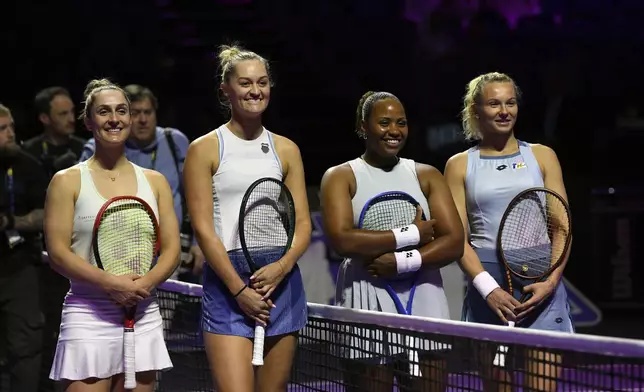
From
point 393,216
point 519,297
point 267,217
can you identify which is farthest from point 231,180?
point 519,297

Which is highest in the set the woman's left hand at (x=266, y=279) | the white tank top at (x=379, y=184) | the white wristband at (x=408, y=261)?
the white tank top at (x=379, y=184)

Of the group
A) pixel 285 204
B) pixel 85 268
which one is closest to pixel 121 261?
pixel 85 268

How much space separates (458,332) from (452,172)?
107cm

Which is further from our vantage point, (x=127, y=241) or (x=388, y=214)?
(x=388, y=214)

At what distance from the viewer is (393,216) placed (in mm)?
3945

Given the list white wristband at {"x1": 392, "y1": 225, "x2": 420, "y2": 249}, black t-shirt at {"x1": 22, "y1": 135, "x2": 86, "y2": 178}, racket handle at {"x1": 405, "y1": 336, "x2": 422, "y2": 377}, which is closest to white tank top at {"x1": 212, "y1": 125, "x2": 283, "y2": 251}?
white wristband at {"x1": 392, "y1": 225, "x2": 420, "y2": 249}

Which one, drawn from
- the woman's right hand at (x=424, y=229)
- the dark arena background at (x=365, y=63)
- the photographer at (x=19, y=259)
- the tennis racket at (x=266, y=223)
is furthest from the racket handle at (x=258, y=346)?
the dark arena background at (x=365, y=63)

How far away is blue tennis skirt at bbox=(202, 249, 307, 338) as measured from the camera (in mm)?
3662

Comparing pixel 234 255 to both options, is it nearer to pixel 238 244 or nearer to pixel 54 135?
pixel 238 244

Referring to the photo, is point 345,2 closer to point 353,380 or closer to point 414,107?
point 414,107

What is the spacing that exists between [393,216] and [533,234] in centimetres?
54

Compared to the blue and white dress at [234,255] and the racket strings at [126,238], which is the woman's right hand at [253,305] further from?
the racket strings at [126,238]

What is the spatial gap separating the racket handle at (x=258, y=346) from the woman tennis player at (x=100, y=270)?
0.39 metres

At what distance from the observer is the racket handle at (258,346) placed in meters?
3.59
